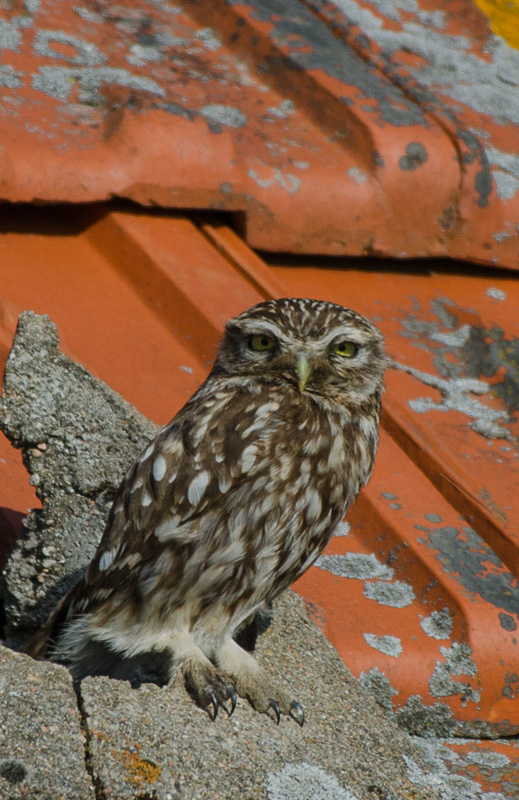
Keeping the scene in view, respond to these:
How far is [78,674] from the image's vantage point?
2.50 metres

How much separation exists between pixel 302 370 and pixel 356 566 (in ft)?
1.94

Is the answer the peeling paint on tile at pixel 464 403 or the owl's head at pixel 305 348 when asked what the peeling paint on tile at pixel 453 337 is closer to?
the peeling paint on tile at pixel 464 403

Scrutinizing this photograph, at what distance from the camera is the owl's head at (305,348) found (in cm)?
251

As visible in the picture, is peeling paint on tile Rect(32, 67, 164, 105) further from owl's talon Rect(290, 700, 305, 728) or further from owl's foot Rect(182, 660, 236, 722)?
owl's talon Rect(290, 700, 305, 728)

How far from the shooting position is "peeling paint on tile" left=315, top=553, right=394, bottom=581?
259 cm

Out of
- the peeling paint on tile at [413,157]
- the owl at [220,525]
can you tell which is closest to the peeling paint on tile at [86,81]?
the peeling paint on tile at [413,157]

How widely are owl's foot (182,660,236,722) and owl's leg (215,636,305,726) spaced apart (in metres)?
0.08

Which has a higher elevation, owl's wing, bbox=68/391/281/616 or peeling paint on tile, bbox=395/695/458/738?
owl's wing, bbox=68/391/281/616

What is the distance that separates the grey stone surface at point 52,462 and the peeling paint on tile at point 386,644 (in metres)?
0.77

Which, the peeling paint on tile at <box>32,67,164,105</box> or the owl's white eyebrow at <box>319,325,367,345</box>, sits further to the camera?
the peeling paint on tile at <box>32,67,164,105</box>

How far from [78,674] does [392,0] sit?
3.71m

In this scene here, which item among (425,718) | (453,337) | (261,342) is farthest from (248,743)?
(453,337)

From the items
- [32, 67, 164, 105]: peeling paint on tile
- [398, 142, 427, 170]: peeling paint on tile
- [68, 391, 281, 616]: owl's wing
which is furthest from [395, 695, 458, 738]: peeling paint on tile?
[32, 67, 164, 105]: peeling paint on tile

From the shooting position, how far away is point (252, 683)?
2.28 m
